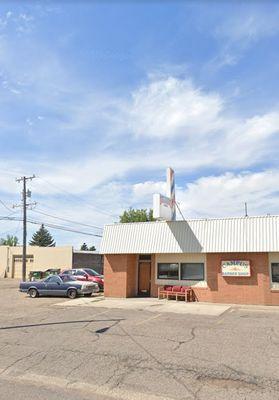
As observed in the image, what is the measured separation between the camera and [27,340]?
12.1 m

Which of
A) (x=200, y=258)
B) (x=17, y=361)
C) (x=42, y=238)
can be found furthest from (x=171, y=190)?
(x=42, y=238)

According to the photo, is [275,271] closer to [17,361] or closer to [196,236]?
[196,236]

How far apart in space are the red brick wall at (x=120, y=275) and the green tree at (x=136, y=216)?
139 feet

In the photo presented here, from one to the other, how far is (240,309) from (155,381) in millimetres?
12312

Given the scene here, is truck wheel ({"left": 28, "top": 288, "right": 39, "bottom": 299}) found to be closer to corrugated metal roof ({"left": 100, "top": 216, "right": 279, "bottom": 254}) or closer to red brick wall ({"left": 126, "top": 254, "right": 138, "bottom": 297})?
corrugated metal roof ({"left": 100, "top": 216, "right": 279, "bottom": 254})

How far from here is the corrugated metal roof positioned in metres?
21.0

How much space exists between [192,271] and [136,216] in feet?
150

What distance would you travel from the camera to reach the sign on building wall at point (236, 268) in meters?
21.4

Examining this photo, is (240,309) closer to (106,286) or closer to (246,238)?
(246,238)

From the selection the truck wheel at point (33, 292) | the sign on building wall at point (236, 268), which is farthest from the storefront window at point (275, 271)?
the truck wheel at point (33, 292)

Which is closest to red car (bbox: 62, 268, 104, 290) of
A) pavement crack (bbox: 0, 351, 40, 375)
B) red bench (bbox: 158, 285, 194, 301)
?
red bench (bbox: 158, 285, 194, 301)

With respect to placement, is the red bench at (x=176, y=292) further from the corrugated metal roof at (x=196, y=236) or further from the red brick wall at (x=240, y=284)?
the corrugated metal roof at (x=196, y=236)

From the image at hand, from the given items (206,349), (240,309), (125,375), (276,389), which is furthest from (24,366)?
(240,309)

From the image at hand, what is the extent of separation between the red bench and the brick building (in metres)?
0.38
